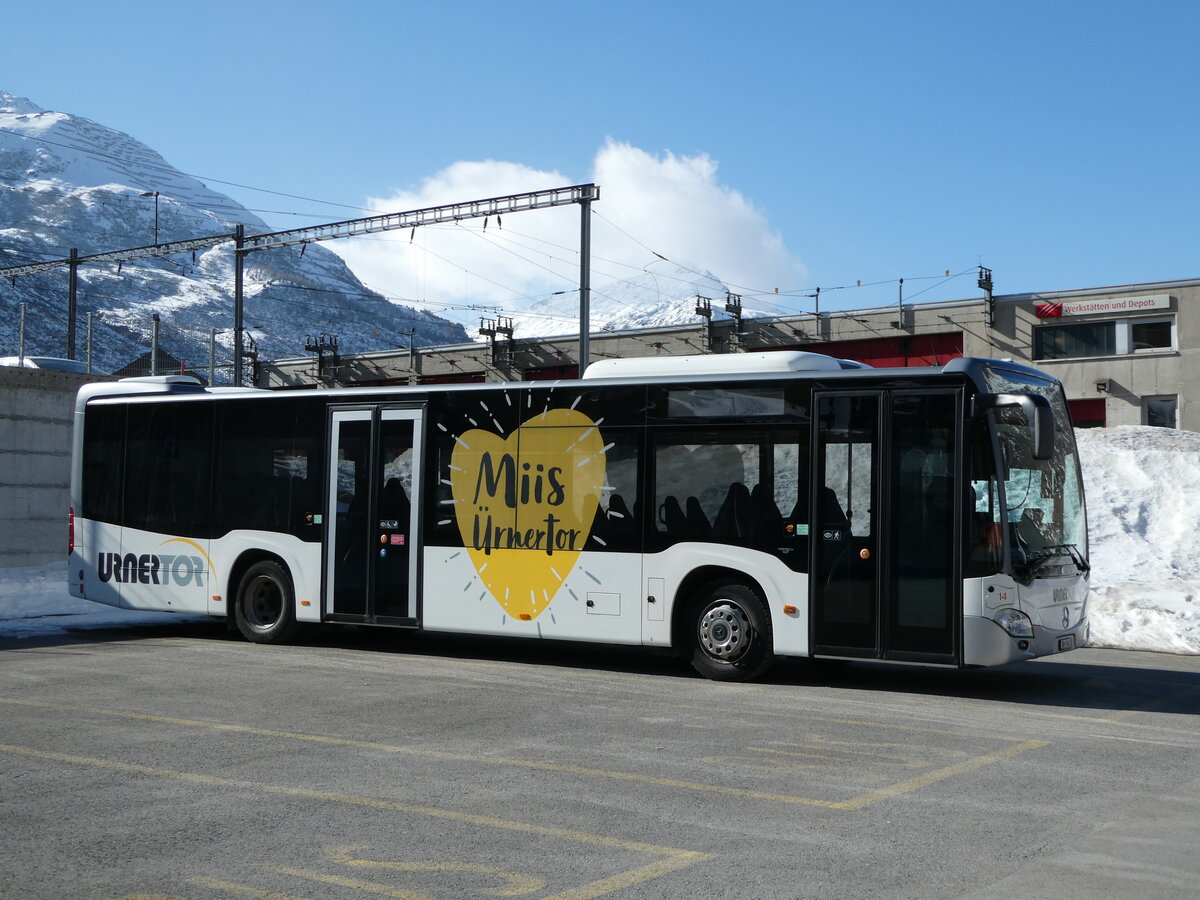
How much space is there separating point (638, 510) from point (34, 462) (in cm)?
1378

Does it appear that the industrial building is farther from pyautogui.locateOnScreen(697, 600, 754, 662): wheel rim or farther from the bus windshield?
pyautogui.locateOnScreen(697, 600, 754, 662): wheel rim

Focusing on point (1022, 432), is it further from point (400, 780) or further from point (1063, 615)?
point (400, 780)

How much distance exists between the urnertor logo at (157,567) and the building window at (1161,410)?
47.0 metres

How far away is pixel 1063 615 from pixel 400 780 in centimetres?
667

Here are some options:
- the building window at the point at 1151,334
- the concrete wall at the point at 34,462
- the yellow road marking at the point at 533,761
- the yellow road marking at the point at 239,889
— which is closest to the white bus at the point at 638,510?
the yellow road marking at the point at 533,761

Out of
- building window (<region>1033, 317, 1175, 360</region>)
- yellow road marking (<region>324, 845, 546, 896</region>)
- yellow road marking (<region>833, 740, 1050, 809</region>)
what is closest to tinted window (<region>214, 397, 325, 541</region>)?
yellow road marking (<region>833, 740, 1050, 809</region>)

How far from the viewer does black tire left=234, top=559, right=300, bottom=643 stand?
15023 millimetres

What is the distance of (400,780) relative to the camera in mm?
7391

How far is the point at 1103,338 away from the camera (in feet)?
181

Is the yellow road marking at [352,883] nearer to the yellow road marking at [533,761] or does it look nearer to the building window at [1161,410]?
the yellow road marking at [533,761]

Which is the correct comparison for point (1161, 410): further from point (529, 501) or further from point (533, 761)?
point (533, 761)

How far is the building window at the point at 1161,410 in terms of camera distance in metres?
53.7

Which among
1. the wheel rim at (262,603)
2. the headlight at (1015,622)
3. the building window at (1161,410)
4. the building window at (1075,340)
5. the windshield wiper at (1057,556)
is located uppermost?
the building window at (1075,340)

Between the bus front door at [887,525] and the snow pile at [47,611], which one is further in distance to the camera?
the snow pile at [47,611]
